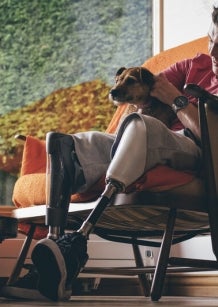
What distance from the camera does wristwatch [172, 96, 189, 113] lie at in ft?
7.00

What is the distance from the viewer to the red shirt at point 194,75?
7.77 feet

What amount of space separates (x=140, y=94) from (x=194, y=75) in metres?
0.24

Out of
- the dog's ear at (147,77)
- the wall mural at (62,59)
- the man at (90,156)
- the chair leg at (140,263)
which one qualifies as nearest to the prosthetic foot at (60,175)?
the man at (90,156)

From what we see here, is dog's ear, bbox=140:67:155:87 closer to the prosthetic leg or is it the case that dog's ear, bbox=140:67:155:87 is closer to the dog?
the dog

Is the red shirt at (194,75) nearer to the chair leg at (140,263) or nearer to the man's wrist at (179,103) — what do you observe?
the man's wrist at (179,103)

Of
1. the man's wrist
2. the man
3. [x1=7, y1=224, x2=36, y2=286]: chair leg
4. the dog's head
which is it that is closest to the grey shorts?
the man

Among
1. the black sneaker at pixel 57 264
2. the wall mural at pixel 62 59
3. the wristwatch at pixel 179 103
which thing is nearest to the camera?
the black sneaker at pixel 57 264

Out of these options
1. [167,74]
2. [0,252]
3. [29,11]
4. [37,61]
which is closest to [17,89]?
[37,61]

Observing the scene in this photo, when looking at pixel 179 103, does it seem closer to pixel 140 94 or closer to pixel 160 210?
pixel 140 94

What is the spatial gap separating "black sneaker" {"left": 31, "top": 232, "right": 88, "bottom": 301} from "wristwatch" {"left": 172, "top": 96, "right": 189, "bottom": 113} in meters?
0.62

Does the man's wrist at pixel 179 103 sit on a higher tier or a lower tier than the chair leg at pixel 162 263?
higher

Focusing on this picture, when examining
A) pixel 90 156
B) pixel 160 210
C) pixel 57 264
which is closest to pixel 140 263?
pixel 160 210

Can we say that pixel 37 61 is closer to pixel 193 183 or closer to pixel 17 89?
pixel 17 89

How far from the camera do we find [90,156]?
204 centimetres
